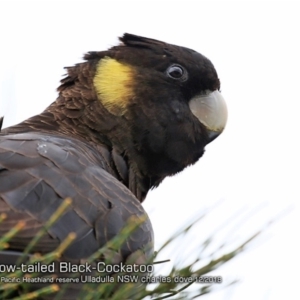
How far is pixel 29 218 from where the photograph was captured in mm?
2742

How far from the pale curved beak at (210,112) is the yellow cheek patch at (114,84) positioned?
406 mm

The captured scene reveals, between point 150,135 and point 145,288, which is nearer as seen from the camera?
point 145,288

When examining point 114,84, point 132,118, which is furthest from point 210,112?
point 114,84

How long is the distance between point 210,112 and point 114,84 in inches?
23.9

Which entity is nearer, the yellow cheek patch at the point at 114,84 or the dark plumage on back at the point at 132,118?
the dark plumage on back at the point at 132,118

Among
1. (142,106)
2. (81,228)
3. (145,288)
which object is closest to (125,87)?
(142,106)

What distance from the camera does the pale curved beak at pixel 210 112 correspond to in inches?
168

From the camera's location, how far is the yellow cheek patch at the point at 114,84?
419 centimetres

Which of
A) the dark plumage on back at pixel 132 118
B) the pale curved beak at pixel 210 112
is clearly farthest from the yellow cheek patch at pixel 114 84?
the pale curved beak at pixel 210 112

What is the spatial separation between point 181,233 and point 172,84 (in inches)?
93.4

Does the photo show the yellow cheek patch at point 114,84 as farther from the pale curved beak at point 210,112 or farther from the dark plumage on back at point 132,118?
the pale curved beak at point 210,112

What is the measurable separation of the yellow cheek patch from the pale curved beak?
406 mm

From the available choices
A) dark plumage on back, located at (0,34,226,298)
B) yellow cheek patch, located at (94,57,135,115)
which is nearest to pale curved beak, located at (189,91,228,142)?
dark plumage on back, located at (0,34,226,298)

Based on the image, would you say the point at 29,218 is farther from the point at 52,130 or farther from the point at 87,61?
the point at 87,61
